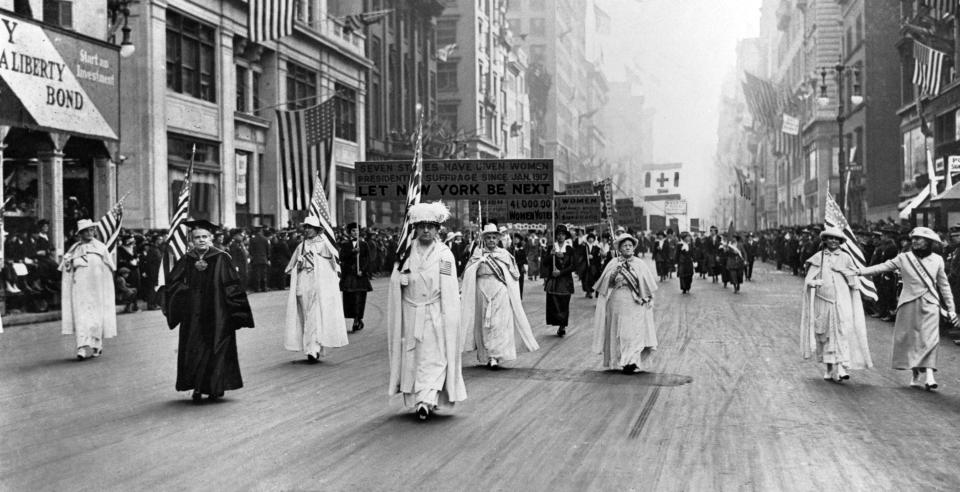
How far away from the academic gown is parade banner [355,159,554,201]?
37.6 feet

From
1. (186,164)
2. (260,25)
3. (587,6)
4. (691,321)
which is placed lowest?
(691,321)

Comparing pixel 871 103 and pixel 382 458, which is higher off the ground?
pixel 871 103

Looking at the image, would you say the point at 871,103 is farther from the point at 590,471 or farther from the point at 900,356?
the point at 590,471

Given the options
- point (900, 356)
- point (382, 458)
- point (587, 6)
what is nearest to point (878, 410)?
point (900, 356)

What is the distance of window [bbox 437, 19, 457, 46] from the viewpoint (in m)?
69.9

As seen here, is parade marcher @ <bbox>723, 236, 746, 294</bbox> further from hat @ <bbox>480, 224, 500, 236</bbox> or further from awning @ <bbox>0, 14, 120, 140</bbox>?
awning @ <bbox>0, 14, 120, 140</bbox>

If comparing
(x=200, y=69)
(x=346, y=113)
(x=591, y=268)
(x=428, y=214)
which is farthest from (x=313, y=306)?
(x=346, y=113)

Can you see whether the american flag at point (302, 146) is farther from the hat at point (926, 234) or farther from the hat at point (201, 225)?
the hat at point (926, 234)

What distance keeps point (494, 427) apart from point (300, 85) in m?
31.9

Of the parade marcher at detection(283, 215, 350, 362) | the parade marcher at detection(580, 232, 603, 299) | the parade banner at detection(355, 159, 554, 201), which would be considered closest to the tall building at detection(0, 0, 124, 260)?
the parade banner at detection(355, 159, 554, 201)

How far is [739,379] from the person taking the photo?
1052 centimetres

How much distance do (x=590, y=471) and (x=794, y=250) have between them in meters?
34.8

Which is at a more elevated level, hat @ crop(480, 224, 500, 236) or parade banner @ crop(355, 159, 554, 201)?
parade banner @ crop(355, 159, 554, 201)

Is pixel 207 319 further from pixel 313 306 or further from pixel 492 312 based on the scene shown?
pixel 492 312
